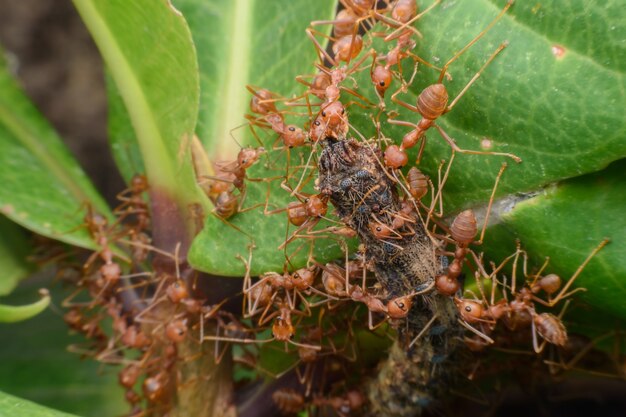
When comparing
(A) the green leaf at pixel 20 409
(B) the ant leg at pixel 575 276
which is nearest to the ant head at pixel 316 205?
(B) the ant leg at pixel 575 276

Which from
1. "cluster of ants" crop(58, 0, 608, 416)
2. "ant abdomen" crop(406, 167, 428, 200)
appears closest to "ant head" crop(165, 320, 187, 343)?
"cluster of ants" crop(58, 0, 608, 416)

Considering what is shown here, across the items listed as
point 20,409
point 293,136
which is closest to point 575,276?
point 293,136

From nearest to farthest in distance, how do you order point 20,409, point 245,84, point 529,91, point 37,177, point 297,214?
point 529,91, point 20,409, point 297,214, point 245,84, point 37,177

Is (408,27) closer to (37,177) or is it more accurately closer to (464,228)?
(464,228)

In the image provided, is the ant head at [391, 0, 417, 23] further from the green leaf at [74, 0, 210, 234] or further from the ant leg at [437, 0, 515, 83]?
the green leaf at [74, 0, 210, 234]

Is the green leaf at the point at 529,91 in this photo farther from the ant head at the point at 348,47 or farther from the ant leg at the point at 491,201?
the ant head at the point at 348,47

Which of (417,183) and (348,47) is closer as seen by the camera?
(417,183)
